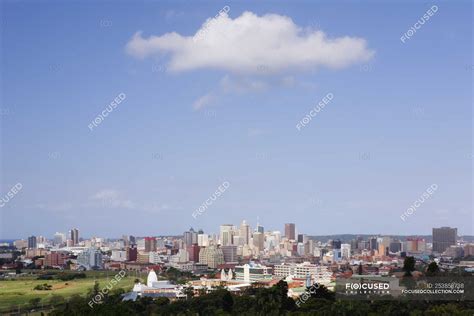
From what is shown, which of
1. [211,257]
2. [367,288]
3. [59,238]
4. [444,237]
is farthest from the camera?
[59,238]

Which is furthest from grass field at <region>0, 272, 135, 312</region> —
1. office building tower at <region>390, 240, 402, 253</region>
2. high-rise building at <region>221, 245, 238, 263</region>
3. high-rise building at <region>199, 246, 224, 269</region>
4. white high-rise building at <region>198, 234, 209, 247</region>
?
white high-rise building at <region>198, 234, 209, 247</region>

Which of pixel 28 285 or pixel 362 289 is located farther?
pixel 28 285

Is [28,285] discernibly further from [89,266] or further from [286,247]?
[286,247]

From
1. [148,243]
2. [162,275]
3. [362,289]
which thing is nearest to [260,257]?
[148,243]

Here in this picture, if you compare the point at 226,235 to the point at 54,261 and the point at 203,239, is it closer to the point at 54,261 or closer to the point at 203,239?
the point at 203,239

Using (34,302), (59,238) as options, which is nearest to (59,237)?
(59,238)

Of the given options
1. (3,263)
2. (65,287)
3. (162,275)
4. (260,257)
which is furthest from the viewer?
(260,257)

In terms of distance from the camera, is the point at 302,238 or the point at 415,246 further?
the point at 302,238
